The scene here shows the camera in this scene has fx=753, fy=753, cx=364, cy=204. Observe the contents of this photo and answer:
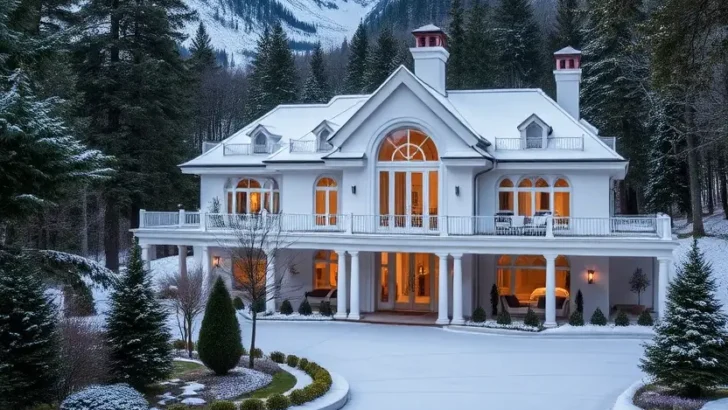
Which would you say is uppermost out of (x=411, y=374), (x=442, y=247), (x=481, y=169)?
(x=481, y=169)

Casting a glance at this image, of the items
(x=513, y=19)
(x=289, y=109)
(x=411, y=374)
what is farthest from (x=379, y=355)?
(x=513, y=19)

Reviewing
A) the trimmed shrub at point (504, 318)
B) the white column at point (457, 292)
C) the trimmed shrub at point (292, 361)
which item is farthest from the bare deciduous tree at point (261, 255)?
the trimmed shrub at point (504, 318)

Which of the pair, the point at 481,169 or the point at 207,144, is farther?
the point at 207,144

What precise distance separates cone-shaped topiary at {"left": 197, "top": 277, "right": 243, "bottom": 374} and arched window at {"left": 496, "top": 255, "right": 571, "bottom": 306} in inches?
591

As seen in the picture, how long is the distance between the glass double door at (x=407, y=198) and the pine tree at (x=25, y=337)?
1773 centimetres

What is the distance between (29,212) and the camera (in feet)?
43.0

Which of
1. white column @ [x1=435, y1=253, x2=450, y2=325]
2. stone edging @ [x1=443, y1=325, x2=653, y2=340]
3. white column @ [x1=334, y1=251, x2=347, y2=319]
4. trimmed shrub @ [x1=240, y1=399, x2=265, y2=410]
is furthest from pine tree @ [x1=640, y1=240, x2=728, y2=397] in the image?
white column @ [x1=334, y1=251, x2=347, y2=319]

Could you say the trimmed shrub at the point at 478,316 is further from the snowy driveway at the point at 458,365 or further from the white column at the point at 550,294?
the white column at the point at 550,294

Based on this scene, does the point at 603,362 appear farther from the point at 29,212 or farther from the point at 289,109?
the point at 289,109

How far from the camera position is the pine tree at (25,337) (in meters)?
13.2

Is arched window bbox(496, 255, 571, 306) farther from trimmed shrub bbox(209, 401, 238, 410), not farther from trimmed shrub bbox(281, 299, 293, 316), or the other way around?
trimmed shrub bbox(209, 401, 238, 410)

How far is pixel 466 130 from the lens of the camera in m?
29.0

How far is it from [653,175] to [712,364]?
35.9 metres

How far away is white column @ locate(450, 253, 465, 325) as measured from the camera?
2805 cm
